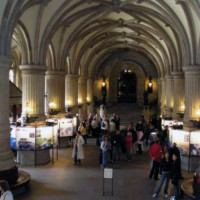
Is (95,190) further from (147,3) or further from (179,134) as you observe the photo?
(147,3)

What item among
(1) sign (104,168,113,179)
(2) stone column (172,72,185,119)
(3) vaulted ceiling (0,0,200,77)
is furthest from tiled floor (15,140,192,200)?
(2) stone column (172,72,185,119)

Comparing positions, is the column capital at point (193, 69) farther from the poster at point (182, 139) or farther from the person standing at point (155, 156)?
the person standing at point (155, 156)

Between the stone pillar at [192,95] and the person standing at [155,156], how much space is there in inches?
180

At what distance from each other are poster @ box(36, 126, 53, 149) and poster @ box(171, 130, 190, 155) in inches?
231

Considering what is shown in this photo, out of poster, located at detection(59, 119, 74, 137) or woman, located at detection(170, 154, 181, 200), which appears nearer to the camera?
woman, located at detection(170, 154, 181, 200)

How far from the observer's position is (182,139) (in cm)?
1611

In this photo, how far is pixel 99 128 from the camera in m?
26.2

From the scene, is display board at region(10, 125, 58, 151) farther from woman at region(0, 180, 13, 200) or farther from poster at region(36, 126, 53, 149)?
woman at region(0, 180, 13, 200)

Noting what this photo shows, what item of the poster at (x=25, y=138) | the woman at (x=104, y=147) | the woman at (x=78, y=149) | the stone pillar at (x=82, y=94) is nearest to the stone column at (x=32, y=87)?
the poster at (x=25, y=138)

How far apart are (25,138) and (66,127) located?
5174 mm

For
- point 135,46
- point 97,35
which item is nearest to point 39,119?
point 97,35

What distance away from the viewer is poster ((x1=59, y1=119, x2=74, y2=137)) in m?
21.1

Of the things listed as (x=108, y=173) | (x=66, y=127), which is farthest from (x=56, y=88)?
(x=108, y=173)

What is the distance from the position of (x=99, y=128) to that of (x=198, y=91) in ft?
31.5
